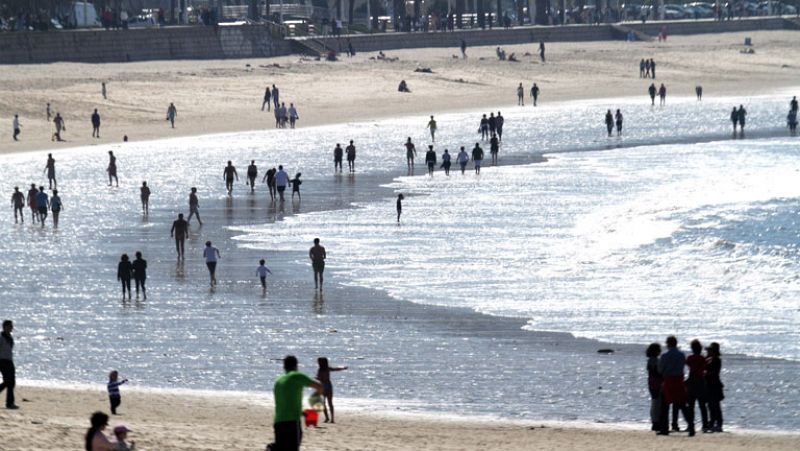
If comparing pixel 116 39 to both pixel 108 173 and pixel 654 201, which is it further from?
pixel 654 201

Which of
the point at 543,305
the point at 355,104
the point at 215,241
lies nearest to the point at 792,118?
the point at 355,104

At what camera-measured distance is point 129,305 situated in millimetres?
23453

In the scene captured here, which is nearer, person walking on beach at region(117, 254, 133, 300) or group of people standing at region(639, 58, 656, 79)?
person walking on beach at region(117, 254, 133, 300)

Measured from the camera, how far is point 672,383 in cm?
1500

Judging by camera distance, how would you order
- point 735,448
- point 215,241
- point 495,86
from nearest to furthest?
point 735,448, point 215,241, point 495,86

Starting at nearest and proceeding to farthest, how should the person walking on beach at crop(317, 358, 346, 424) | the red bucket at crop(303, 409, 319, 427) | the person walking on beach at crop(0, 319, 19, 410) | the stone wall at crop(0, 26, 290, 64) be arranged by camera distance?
the red bucket at crop(303, 409, 319, 427) < the person walking on beach at crop(317, 358, 346, 424) < the person walking on beach at crop(0, 319, 19, 410) < the stone wall at crop(0, 26, 290, 64)

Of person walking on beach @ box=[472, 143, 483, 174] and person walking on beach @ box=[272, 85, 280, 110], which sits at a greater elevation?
person walking on beach @ box=[272, 85, 280, 110]

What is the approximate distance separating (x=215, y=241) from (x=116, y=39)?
38134 millimetres

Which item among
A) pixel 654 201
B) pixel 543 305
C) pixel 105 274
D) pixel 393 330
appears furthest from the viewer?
pixel 654 201

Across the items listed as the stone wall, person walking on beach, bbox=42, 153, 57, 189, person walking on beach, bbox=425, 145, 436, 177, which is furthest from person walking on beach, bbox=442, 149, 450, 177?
the stone wall

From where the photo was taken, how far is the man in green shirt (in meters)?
11.4

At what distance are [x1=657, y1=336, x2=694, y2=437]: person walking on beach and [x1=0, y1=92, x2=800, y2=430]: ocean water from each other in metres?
1.20

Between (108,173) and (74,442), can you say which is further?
(108,173)

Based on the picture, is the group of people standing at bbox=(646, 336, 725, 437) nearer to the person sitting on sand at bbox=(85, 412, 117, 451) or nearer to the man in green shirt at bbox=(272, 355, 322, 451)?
the man in green shirt at bbox=(272, 355, 322, 451)
